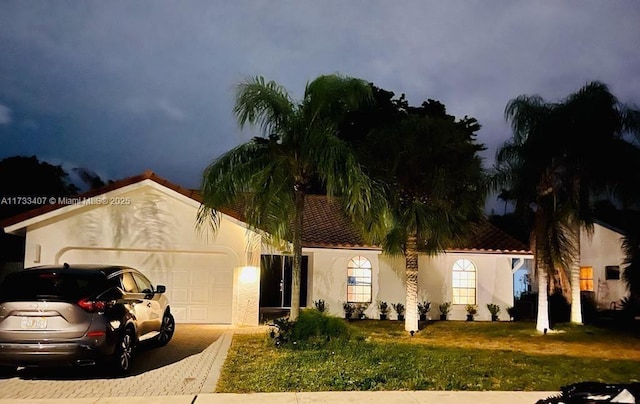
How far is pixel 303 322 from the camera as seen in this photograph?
12.7 metres

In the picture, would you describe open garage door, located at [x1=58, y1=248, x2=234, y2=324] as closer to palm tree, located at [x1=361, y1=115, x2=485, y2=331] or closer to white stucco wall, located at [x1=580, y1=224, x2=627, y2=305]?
palm tree, located at [x1=361, y1=115, x2=485, y2=331]

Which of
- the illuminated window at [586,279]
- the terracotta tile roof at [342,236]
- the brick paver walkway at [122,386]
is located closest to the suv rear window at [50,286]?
the brick paver walkway at [122,386]

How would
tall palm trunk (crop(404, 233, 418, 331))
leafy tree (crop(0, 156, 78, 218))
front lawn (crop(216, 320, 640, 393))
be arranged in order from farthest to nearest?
leafy tree (crop(0, 156, 78, 218)) → tall palm trunk (crop(404, 233, 418, 331)) → front lawn (crop(216, 320, 640, 393))

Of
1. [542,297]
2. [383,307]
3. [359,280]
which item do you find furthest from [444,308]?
[542,297]

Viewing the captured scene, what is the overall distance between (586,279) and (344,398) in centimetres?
2117

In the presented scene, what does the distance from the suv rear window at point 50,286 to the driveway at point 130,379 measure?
1.30m

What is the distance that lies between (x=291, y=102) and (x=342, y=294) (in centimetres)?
795

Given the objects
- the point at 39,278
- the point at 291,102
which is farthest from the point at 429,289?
the point at 39,278

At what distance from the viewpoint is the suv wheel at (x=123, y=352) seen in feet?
29.4

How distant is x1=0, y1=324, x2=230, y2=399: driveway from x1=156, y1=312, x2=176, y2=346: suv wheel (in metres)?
0.28

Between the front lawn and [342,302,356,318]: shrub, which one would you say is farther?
[342,302,356,318]: shrub

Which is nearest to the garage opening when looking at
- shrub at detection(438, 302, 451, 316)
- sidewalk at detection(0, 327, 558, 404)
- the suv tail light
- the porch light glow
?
shrub at detection(438, 302, 451, 316)

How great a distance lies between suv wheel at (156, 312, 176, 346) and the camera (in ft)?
39.1

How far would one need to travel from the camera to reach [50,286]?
28.7ft
